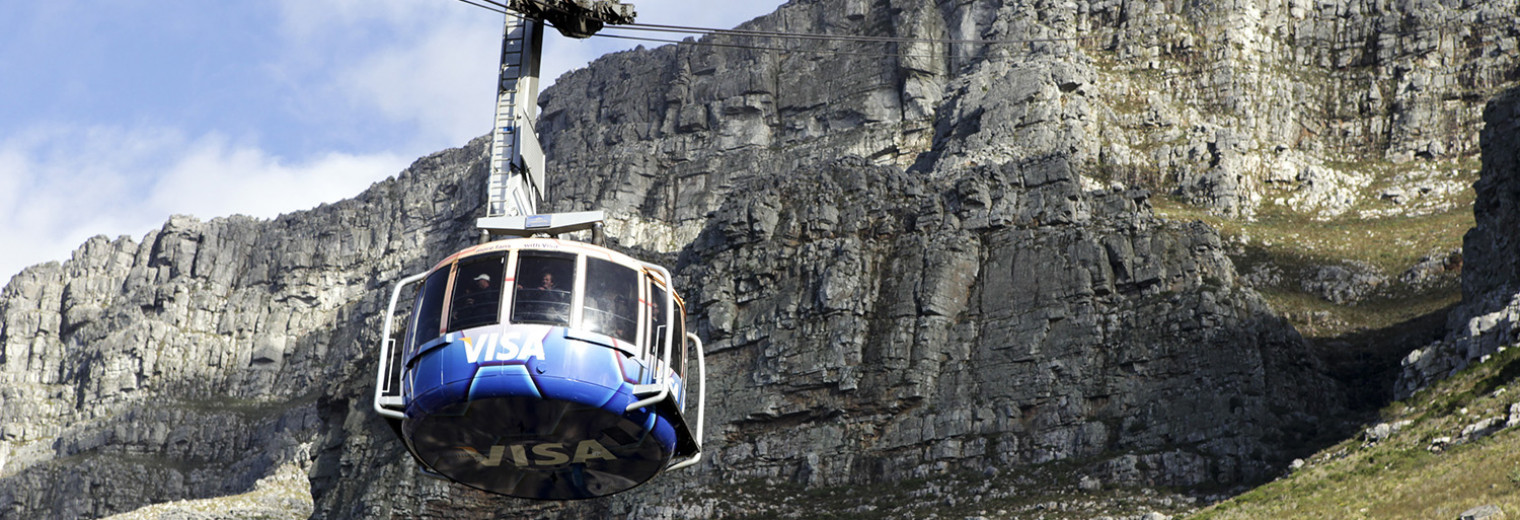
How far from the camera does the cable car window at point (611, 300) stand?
3212 cm

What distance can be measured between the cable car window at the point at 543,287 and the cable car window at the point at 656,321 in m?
1.94

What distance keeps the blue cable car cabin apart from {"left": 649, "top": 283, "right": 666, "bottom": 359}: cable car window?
37 millimetres

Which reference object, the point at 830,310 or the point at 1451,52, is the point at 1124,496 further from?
the point at 1451,52

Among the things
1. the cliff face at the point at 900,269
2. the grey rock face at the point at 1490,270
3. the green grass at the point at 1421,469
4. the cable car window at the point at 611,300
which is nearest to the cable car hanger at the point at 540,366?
the cable car window at the point at 611,300

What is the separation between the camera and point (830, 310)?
106500mm

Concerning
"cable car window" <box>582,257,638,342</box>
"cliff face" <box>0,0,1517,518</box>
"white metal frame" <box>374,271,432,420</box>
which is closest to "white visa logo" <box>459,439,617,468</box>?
"white metal frame" <box>374,271,432,420</box>

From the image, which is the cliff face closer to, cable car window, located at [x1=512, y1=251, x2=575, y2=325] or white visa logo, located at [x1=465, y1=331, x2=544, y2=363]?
cable car window, located at [x1=512, y1=251, x2=575, y2=325]

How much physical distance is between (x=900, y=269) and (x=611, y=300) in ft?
249

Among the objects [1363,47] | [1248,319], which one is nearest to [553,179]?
[1363,47]

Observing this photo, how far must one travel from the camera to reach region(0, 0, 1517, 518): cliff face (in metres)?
94.1

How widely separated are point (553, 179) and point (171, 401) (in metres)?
51.6

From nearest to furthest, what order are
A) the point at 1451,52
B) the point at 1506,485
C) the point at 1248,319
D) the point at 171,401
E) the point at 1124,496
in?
the point at 1506,485
the point at 1124,496
the point at 1248,319
the point at 1451,52
the point at 171,401

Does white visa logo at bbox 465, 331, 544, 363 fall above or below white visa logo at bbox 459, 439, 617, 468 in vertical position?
above

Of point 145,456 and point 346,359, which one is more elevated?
point 346,359
